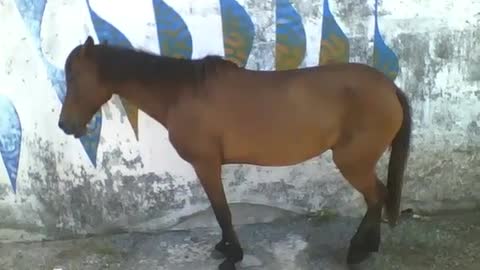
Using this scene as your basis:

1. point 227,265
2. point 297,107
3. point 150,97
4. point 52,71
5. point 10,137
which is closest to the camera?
point 297,107

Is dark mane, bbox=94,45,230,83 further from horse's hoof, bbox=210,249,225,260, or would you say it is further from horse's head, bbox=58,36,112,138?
horse's hoof, bbox=210,249,225,260

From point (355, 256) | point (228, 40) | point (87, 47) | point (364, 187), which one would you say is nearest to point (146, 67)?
point (87, 47)

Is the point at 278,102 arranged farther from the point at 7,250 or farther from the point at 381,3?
the point at 7,250

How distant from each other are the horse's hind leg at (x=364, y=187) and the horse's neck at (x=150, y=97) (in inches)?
33.9

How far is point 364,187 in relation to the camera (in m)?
3.54

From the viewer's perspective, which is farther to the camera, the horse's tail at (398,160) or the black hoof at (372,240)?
the black hoof at (372,240)

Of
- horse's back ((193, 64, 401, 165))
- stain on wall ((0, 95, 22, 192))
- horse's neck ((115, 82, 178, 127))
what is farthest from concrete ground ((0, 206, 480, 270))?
horse's neck ((115, 82, 178, 127))

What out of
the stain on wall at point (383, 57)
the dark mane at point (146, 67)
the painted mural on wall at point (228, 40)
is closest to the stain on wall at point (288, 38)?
the painted mural on wall at point (228, 40)

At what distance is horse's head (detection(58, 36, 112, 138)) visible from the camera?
336cm

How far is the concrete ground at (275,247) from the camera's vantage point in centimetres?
380

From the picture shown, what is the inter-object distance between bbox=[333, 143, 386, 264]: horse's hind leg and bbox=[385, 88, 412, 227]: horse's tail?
0.05 meters

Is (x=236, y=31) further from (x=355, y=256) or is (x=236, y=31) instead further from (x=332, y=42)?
(x=355, y=256)

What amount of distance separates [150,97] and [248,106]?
1.63 ft

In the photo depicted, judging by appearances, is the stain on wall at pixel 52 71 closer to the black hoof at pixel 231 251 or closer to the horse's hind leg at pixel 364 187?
the black hoof at pixel 231 251
